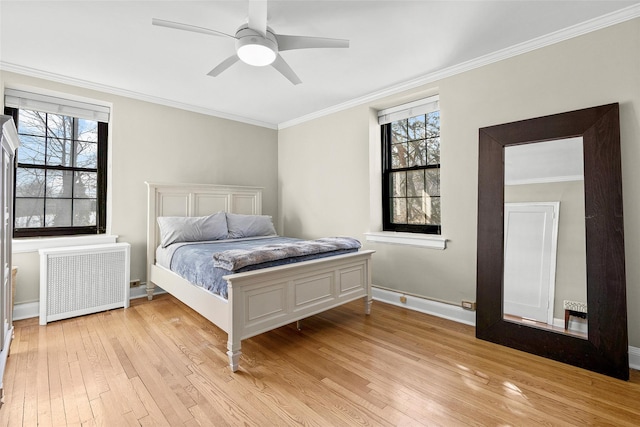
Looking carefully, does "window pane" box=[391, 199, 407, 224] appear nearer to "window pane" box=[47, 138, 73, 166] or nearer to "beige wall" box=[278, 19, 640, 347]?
"beige wall" box=[278, 19, 640, 347]

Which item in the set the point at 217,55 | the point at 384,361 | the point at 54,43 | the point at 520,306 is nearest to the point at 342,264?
the point at 384,361

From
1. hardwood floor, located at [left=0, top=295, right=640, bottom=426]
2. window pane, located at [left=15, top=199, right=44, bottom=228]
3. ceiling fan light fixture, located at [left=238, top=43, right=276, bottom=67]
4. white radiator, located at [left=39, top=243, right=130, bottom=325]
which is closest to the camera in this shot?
hardwood floor, located at [left=0, top=295, right=640, bottom=426]

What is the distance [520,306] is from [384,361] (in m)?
1.19

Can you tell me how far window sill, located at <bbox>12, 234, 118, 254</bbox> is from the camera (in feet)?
9.68

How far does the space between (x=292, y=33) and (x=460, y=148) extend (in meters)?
1.83

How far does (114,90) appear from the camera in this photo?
342 centimetres

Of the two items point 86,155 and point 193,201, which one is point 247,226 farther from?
point 86,155

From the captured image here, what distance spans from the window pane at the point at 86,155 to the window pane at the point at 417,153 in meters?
3.64

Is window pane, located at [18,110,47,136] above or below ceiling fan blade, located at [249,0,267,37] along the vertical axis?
below

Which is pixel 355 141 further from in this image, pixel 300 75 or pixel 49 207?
pixel 49 207

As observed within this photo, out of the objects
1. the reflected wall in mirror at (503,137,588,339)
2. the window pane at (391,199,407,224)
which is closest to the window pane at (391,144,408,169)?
the window pane at (391,199,407,224)

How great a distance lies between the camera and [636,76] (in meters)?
A: 2.09

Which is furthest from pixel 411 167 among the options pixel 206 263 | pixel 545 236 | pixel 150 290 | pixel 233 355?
pixel 150 290

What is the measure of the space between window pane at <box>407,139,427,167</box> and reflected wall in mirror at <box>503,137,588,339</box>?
3.16 ft
